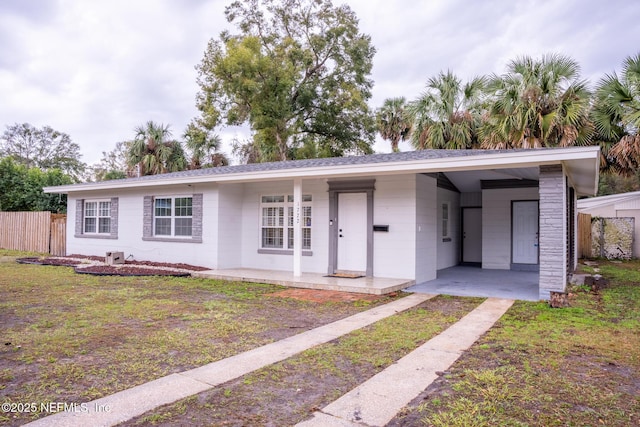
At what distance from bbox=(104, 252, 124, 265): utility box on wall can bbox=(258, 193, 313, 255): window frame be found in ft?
16.1

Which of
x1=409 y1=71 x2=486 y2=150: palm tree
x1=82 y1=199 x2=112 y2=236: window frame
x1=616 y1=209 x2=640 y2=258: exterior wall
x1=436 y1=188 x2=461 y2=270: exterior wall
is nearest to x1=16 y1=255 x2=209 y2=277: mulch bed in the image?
x1=82 y1=199 x2=112 y2=236: window frame

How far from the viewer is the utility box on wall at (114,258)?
1316 cm

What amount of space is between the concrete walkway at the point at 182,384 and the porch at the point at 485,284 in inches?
152

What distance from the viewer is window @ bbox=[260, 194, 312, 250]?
443 inches

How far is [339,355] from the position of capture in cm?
458

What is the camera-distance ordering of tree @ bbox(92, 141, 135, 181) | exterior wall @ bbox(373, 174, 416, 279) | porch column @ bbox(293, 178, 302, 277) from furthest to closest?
tree @ bbox(92, 141, 135, 181) < porch column @ bbox(293, 178, 302, 277) < exterior wall @ bbox(373, 174, 416, 279)

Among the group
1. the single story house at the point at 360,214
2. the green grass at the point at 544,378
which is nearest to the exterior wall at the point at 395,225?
the single story house at the point at 360,214

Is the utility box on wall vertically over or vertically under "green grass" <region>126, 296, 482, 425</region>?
over

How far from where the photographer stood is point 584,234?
17922 millimetres

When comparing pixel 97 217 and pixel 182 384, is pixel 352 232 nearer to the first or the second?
pixel 182 384

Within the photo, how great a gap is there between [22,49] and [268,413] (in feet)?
59.6

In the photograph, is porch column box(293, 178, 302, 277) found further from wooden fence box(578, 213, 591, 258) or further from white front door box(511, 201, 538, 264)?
wooden fence box(578, 213, 591, 258)

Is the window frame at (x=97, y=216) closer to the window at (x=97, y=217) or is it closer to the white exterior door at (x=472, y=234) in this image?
the window at (x=97, y=217)

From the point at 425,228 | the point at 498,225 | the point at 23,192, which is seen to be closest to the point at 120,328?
the point at 425,228
